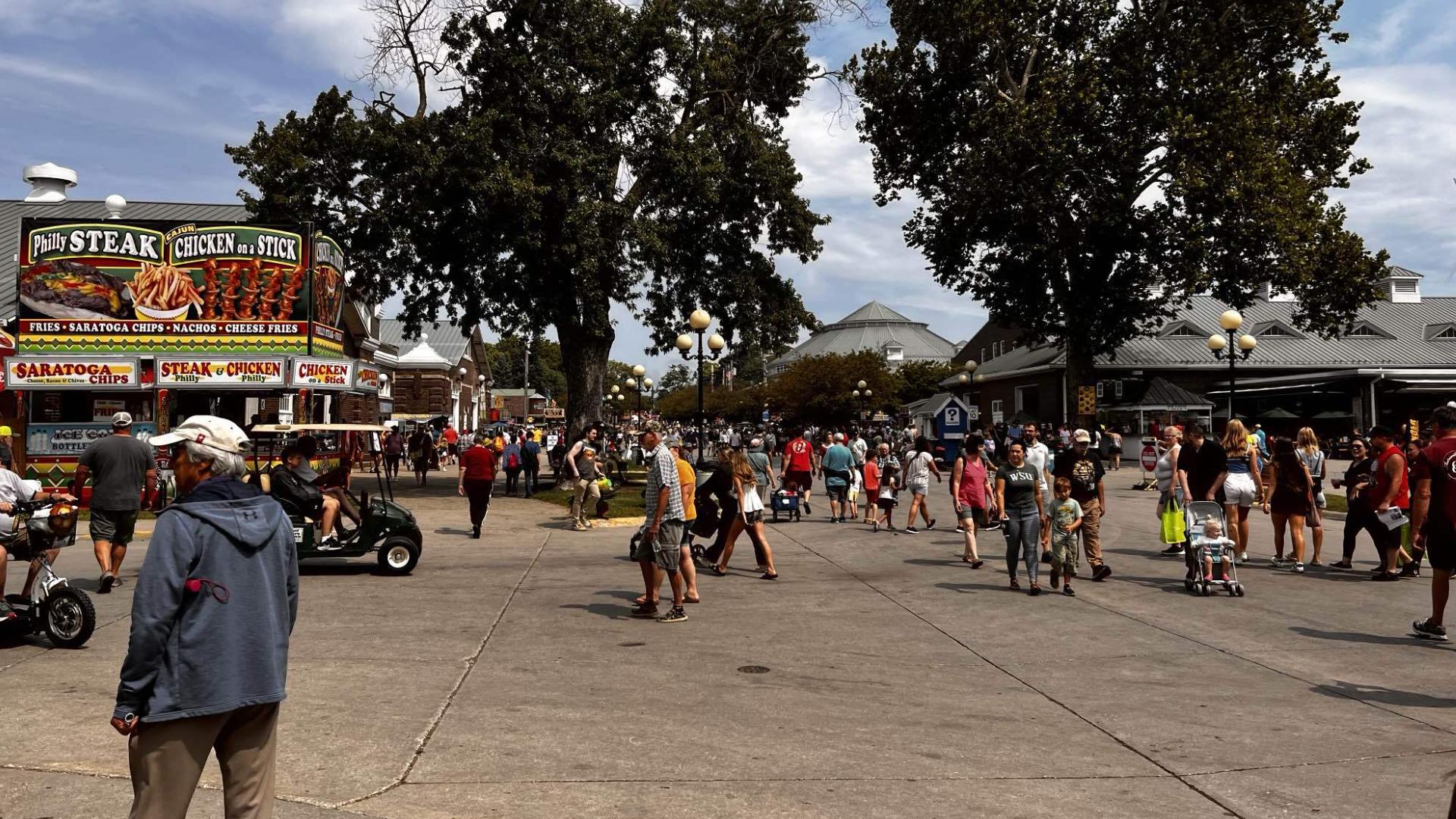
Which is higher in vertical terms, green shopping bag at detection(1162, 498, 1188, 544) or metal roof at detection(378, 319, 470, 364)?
metal roof at detection(378, 319, 470, 364)

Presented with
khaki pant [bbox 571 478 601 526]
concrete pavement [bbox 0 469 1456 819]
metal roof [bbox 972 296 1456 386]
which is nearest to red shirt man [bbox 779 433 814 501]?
khaki pant [bbox 571 478 601 526]

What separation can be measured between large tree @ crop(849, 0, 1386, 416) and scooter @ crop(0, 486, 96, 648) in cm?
3167

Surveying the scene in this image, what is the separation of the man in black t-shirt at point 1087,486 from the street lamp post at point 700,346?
30.6 ft

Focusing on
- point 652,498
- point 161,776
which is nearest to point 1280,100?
point 652,498

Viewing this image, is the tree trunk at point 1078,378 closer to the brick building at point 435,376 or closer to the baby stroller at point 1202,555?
the baby stroller at point 1202,555

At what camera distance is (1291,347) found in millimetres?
56719

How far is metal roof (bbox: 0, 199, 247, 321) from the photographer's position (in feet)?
112

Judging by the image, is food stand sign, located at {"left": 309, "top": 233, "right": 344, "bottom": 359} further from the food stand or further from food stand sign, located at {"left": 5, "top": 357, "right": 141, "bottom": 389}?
food stand sign, located at {"left": 5, "top": 357, "right": 141, "bottom": 389}

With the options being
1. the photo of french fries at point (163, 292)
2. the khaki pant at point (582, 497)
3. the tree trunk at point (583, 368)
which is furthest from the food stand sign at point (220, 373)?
the khaki pant at point (582, 497)

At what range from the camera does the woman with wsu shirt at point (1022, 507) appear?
458 inches

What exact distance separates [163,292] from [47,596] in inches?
769

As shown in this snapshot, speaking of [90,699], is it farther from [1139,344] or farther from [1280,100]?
[1139,344]

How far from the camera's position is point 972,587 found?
1218cm

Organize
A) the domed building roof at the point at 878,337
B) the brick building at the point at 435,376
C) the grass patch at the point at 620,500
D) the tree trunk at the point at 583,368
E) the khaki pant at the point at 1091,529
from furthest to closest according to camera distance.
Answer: the domed building roof at the point at 878,337 → the brick building at the point at 435,376 → the tree trunk at the point at 583,368 → the grass patch at the point at 620,500 → the khaki pant at the point at 1091,529
